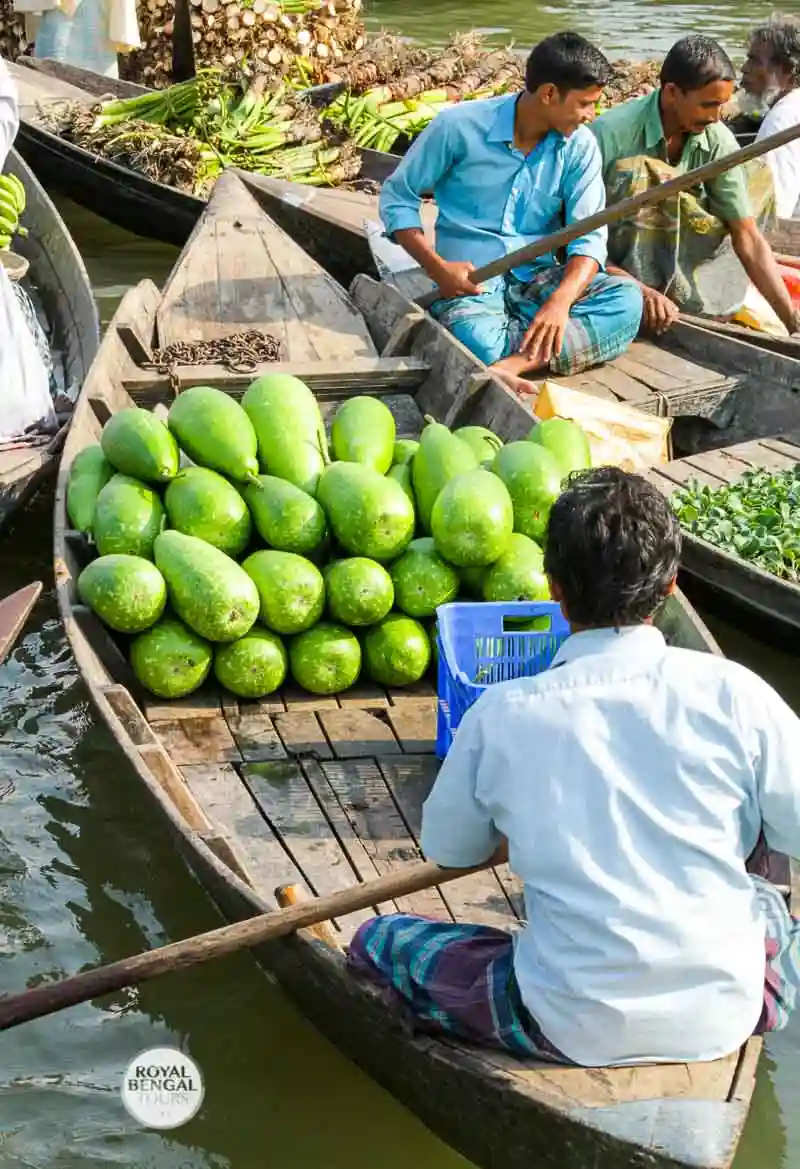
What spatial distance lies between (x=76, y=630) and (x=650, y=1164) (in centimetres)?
216

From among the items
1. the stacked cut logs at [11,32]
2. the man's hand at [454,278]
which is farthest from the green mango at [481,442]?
the stacked cut logs at [11,32]

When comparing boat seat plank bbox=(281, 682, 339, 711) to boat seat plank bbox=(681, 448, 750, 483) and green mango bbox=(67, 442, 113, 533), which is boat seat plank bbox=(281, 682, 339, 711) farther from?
boat seat plank bbox=(681, 448, 750, 483)

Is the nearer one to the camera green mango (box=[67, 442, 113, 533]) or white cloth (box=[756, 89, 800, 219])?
green mango (box=[67, 442, 113, 533])

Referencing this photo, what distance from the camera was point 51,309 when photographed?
6.69m

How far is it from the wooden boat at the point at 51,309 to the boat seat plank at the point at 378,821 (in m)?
1.95

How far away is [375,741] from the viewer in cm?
393

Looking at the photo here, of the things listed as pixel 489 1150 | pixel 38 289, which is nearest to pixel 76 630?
pixel 489 1150

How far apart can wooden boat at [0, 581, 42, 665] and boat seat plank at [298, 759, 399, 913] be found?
0.81 metres

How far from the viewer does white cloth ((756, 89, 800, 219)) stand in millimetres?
7016

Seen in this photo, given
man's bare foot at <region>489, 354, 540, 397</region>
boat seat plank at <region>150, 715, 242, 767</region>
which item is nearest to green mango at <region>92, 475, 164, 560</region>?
boat seat plank at <region>150, 715, 242, 767</region>

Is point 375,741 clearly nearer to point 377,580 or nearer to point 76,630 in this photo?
point 377,580

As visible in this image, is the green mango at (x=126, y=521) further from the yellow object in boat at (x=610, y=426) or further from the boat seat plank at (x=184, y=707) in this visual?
the yellow object in boat at (x=610, y=426)

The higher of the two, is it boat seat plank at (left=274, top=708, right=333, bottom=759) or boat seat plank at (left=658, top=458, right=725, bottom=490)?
boat seat plank at (left=658, top=458, right=725, bottom=490)

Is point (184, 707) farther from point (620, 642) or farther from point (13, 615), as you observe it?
point (620, 642)
